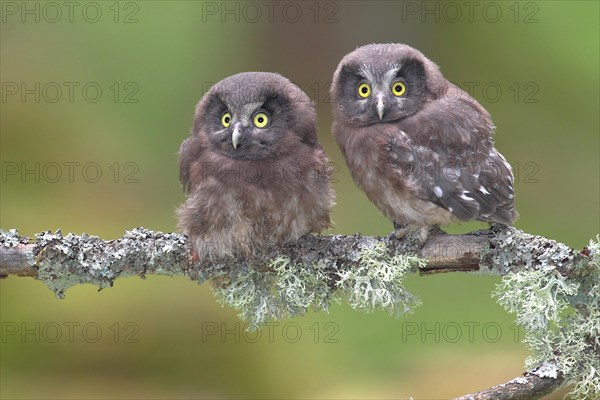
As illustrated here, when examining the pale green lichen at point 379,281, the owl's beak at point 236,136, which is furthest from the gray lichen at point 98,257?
the pale green lichen at point 379,281

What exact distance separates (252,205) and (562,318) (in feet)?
3.98

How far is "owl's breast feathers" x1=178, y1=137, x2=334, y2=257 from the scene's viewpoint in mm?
3576

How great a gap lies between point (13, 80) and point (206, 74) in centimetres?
103

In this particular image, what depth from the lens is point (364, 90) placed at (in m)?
3.70

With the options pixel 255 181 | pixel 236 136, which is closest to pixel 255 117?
pixel 236 136

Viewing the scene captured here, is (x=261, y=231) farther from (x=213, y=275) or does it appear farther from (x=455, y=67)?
(x=455, y=67)

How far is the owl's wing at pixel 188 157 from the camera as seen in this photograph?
3.70 meters

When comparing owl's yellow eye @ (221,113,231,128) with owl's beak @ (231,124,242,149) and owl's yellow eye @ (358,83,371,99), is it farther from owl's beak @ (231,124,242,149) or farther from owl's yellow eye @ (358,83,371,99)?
owl's yellow eye @ (358,83,371,99)

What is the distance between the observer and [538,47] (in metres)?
4.98

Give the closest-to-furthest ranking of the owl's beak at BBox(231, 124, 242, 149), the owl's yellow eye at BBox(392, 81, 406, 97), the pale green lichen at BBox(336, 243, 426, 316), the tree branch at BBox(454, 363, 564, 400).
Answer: the tree branch at BBox(454, 363, 564, 400), the pale green lichen at BBox(336, 243, 426, 316), the owl's beak at BBox(231, 124, 242, 149), the owl's yellow eye at BBox(392, 81, 406, 97)

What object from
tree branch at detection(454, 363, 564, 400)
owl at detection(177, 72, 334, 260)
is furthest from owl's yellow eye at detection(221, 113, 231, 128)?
tree branch at detection(454, 363, 564, 400)

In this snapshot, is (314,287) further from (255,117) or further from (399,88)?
(399,88)

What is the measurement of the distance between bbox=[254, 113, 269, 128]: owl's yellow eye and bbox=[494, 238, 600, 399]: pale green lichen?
→ 1.08 metres

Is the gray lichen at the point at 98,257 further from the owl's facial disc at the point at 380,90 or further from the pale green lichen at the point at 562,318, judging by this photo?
the pale green lichen at the point at 562,318
